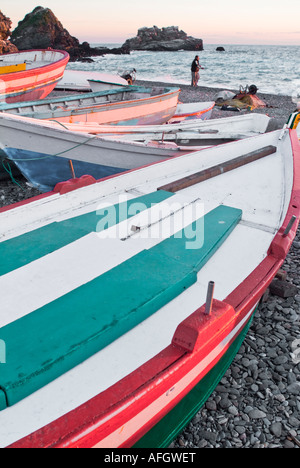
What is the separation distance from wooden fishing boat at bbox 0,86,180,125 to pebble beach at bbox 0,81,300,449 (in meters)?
6.10

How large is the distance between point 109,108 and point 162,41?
410 feet

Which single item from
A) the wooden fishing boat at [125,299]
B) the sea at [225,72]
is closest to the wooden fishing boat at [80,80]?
the sea at [225,72]

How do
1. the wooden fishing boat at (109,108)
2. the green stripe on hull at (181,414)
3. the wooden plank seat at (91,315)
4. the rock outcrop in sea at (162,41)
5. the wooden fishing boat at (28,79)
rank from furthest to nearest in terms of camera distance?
the rock outcrop in sea at (162,41)
the wooden fishing boat at (28,79)
the wooden fishing boat at (109,108)
the green stripe on hull at (181,414)
the wooden plank seat at (91,315)

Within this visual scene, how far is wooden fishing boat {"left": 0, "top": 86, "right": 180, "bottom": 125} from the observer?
8159 mm

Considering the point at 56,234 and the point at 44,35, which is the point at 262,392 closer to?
the point at 56,234

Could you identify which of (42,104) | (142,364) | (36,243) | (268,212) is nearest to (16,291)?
(36,243)

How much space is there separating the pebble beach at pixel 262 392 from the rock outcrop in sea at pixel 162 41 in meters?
119

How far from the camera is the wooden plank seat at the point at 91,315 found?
6.48ft

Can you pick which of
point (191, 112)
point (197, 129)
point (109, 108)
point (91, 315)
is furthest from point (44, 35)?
point (91, 315)

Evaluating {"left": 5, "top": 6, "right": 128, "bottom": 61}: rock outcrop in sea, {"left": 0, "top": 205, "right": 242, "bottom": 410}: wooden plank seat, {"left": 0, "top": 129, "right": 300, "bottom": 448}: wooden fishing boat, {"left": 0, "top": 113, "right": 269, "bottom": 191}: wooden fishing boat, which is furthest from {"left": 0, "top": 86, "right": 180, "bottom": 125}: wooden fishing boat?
{"left": 5, "top": 6, "right": 128, "bottom": 61}: rock outcrop in sea

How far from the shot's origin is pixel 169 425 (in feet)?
8.14

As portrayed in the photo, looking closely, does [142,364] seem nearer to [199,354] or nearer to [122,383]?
[122,383]

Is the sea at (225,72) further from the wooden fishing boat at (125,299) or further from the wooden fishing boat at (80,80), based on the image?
the wooden fishing boat at (125,299)

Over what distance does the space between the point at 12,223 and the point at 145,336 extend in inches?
71.0
